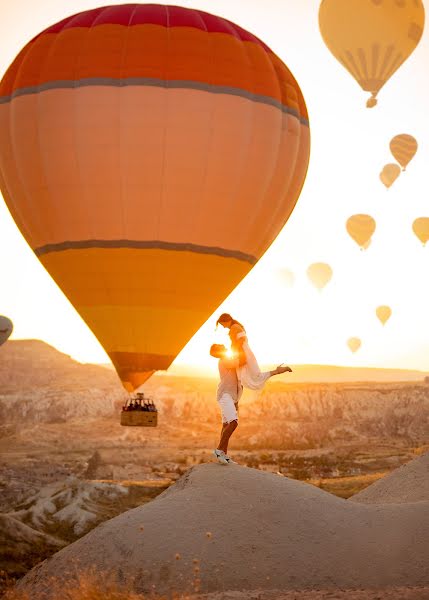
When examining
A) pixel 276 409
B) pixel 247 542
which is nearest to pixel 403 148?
pixel 247 542

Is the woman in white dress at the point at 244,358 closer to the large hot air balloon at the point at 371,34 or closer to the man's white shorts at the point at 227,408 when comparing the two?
the man's white shorts at the point at 227,408

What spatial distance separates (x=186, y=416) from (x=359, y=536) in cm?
11638

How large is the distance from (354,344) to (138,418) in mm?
75076

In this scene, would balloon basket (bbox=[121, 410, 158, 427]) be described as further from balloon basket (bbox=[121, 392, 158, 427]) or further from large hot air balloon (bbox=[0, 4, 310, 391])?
large hot air balloon (bbox=[0, 4, 310, 391])

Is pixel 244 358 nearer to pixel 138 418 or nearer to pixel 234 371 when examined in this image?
pixel 234 371

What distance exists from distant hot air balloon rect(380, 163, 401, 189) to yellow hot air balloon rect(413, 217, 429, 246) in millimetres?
3899

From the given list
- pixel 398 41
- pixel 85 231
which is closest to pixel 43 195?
pixel 85 231

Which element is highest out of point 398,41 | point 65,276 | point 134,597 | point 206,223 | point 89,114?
point 398,41

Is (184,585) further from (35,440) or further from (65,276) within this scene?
(35,440)

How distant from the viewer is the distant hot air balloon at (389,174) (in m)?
54.6

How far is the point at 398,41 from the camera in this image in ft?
114

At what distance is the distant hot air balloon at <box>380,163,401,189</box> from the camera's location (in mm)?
54625

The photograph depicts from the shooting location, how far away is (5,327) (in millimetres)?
62469

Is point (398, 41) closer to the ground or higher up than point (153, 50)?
higher up
